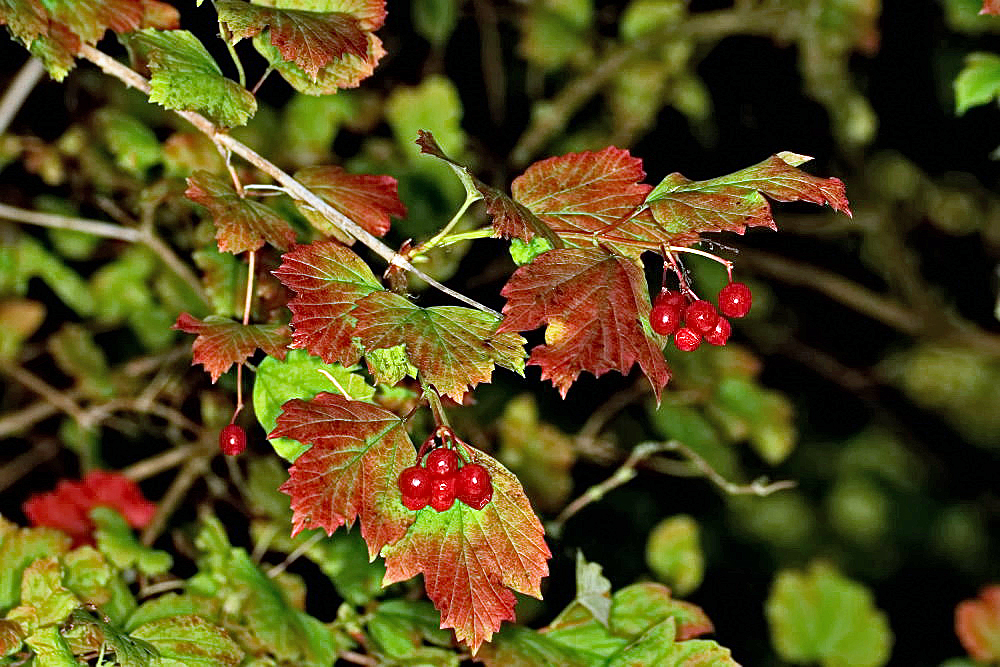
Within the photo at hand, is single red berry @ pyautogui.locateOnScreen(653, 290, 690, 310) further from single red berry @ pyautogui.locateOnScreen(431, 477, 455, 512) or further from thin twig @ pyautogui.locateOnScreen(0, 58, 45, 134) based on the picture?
thin twig @ pyautogui.locateOnScreen(0, 58, 45, 134)

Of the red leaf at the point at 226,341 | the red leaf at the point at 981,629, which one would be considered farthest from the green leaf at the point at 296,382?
the red leaf at the point at 981,629

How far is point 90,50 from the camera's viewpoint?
1230mm

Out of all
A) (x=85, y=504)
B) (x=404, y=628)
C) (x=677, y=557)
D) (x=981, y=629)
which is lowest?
(x=981, y=629)

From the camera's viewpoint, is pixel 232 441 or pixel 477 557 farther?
pixel 232 441

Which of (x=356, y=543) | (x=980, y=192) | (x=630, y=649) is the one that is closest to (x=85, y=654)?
(x=356, y=543)

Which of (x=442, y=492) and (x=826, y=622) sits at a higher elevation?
(x=442, y=492)

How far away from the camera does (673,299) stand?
1.11 m

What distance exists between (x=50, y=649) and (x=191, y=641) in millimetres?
163

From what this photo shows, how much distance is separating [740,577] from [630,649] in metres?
2.10

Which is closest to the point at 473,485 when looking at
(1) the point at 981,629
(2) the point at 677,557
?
Result: (2) the point at 677,557

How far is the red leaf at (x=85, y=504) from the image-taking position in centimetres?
174

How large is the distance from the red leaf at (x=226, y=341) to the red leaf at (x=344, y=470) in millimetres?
103

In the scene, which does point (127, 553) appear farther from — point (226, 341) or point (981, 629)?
point (981, 629)

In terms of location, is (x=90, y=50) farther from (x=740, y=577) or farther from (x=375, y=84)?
(x=740, y=577)
